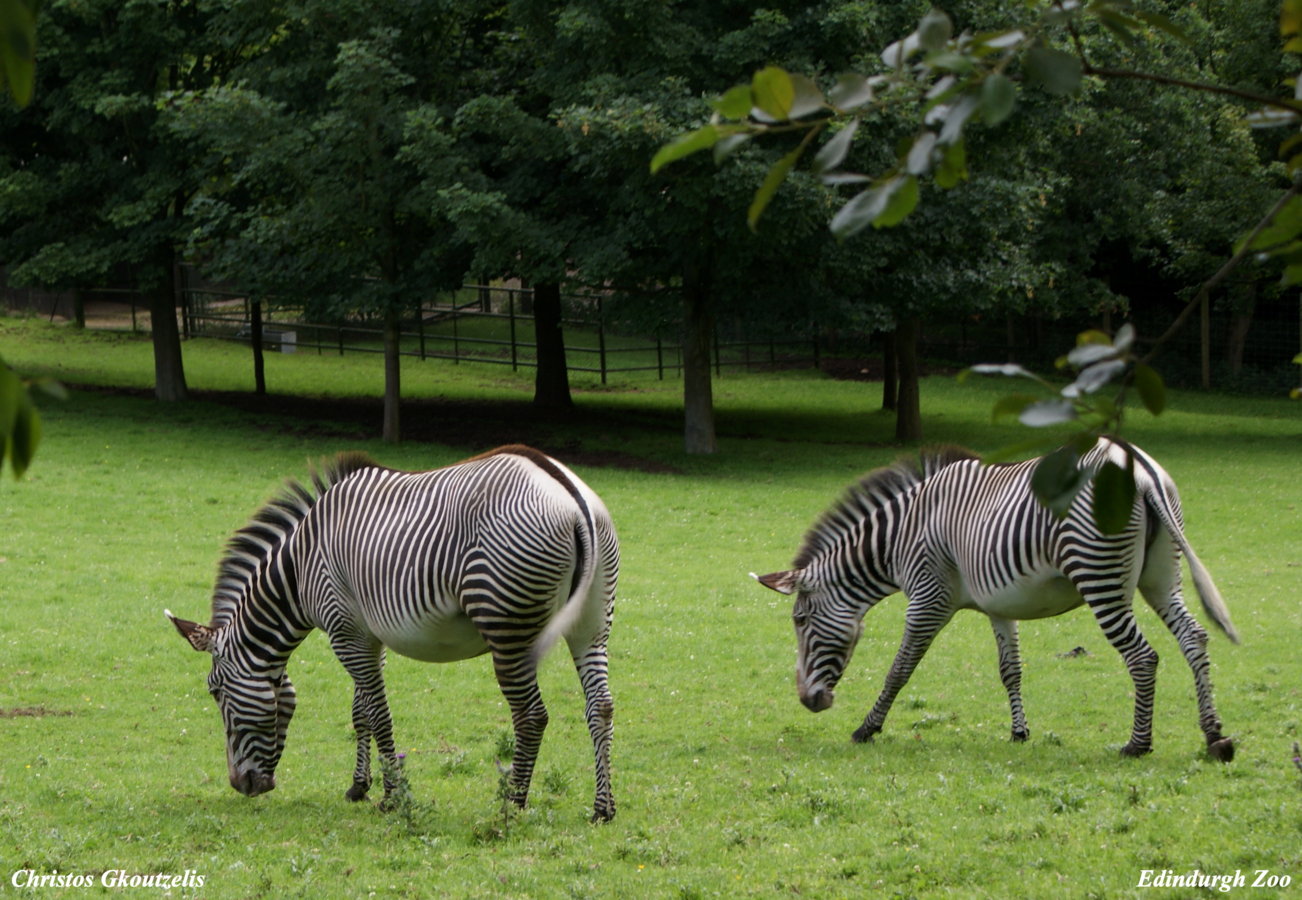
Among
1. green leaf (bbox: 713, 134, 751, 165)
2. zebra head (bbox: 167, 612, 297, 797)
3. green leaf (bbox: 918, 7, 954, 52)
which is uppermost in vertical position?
green leaf (bbox: 918, 7, 954, 52)

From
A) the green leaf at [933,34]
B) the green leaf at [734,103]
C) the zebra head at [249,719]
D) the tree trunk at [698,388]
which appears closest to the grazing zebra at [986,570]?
the zebra head at [249,719]

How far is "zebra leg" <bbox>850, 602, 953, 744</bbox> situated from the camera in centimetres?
836

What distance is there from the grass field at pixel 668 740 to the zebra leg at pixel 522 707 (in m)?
0.21

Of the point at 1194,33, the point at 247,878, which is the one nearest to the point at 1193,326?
the point at 1194,33

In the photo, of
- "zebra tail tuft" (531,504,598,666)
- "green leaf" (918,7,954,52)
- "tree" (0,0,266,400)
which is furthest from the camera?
"tree" (0,0,266,400)

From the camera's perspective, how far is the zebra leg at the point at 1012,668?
833 cm

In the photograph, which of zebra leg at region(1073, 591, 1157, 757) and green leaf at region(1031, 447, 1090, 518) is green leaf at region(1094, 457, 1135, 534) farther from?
zebra leg at region(1073, 591, 1157, 757)

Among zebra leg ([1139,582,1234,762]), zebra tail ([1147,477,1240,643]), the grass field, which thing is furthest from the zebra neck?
zebra leg ([1139,582,1234,762])

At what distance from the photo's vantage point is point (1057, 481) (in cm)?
226

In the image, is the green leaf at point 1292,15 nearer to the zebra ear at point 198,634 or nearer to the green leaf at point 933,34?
the green leaf at point 933,34

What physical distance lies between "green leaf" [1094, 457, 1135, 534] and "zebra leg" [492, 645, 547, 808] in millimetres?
4585

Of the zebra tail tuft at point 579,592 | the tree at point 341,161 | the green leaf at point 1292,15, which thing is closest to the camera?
the green leaf at point 1292,15

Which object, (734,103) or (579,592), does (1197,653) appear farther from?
(734,103)

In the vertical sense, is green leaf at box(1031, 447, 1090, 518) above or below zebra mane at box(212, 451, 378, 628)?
above
